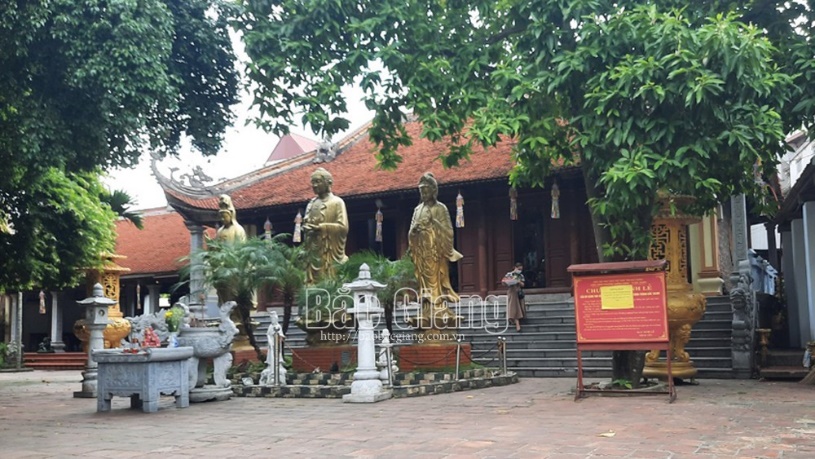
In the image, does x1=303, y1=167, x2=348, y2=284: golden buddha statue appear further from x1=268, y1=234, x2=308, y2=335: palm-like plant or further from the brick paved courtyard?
the brick paved courtyard

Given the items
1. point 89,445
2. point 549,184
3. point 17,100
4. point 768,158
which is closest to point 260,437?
point 89,445

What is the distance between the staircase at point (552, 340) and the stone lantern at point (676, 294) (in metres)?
1.98

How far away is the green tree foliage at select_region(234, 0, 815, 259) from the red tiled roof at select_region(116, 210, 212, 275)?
1600cm

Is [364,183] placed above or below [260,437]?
above

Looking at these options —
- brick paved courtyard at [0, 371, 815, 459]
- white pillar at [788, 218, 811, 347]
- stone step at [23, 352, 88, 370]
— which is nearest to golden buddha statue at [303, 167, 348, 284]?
brick paved courtyard at [0, 371, 815, 459]

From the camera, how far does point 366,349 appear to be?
33.0 feet

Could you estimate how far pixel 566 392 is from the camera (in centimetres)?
1095

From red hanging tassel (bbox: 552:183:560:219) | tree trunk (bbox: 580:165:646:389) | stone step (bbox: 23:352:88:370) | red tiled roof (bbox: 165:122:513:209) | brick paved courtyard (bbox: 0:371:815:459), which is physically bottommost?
stone step (bbox: 23:352:88:370)

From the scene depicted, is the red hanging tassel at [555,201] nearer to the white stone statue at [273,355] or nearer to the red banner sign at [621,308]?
the red banner sign at [621,308]

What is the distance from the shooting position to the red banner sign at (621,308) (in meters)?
9.45

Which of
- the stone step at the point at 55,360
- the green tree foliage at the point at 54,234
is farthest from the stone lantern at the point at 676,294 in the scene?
the stone step at the point at 55,360

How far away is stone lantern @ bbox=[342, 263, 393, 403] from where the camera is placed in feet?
32.6

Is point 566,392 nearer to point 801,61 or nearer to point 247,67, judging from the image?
point 801,61

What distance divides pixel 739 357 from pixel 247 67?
8958mm
